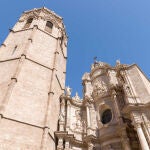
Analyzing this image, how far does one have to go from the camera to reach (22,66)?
16703 millimetres

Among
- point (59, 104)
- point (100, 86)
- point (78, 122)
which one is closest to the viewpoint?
point (78, 122)

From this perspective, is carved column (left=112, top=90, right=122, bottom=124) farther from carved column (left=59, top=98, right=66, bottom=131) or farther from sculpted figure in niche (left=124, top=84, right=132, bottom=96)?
carved column (left=59, top=98, right=66, bottom=131)

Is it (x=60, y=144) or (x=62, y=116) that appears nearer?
(x=60, y=144)

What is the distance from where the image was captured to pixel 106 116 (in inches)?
646

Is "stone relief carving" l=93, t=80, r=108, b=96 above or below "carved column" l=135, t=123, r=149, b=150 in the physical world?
above

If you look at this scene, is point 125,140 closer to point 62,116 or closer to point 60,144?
point 60,144

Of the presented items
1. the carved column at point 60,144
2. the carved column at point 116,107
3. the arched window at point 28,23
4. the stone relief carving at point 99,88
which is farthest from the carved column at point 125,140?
the arched window at point 28,23

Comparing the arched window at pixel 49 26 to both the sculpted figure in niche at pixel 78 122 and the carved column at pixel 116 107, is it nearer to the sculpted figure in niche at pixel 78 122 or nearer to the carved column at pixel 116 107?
the sculpted figure in niche at pixel 78 122

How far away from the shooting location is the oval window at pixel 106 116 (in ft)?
52.6

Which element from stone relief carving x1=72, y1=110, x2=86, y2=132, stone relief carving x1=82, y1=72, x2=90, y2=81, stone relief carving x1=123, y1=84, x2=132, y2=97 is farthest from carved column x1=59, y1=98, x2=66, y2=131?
stone relief carving x1=123, y1=84, x2=132, y2=97

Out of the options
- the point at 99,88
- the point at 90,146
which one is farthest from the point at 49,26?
the point at 90,146

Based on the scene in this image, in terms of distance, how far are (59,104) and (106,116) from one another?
3969 millimetres

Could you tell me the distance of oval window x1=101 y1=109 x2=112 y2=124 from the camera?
16.0 m

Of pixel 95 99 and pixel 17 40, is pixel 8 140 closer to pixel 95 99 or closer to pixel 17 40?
pixel 95 99
